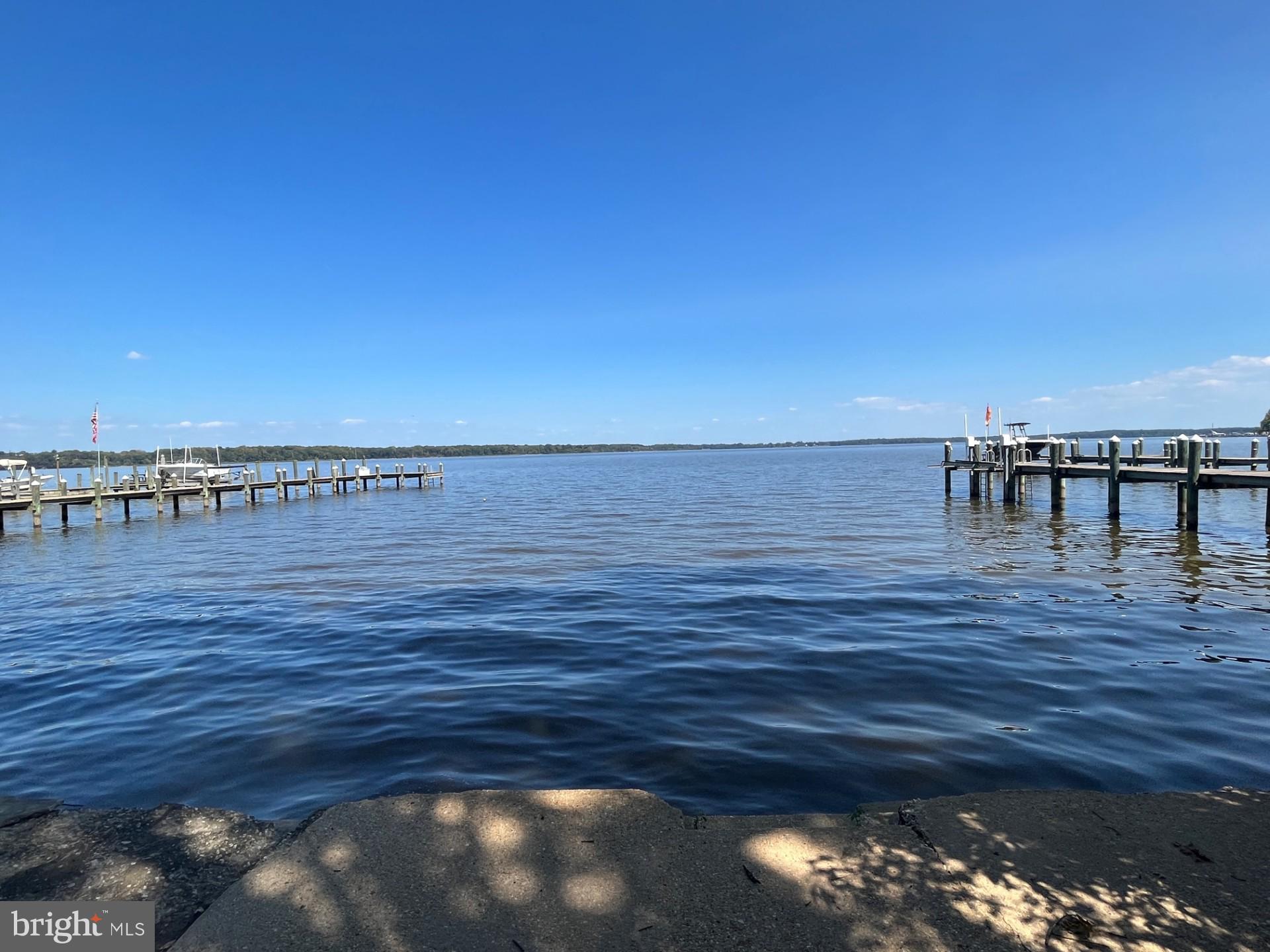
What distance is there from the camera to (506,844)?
4.20 m

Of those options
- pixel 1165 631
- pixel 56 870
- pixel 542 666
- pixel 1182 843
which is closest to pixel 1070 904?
pixel 1182 843

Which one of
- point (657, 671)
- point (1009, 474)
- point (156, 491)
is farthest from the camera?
point (156, 491)

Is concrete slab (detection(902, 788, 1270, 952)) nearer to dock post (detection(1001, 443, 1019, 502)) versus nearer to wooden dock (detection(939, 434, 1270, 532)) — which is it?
wooden dock (detection(939, 434, 1270, 532))

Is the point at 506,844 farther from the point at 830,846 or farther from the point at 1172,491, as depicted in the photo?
the point at 1172,491

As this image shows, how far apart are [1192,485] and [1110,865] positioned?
69.0ft

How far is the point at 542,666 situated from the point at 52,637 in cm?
871

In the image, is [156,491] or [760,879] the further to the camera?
[156,491]

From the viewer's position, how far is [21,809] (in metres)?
5.07

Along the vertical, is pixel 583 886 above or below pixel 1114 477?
below

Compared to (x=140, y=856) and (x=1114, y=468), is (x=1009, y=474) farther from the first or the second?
(x=140, y=856)

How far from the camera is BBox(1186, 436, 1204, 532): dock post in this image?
65.0 feet

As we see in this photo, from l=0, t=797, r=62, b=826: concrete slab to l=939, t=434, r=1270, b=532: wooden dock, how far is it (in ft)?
77.1

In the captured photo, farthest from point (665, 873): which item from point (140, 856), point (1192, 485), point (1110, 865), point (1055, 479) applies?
point (1055, 479)

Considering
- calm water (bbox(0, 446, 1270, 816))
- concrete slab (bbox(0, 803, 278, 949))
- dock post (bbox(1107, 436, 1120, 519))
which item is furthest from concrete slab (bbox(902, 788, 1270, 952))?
dock post (bbox(1107, 436, 1120, 519))
